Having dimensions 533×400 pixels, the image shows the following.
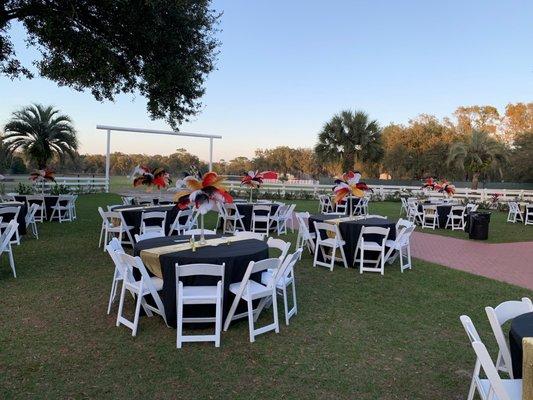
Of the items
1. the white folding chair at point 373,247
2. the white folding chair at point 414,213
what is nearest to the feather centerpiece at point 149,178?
the white folding chair at point 373,247

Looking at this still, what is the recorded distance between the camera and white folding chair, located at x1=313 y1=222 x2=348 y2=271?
23.7 ft

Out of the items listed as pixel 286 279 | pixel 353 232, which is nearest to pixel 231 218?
pixel 353 232

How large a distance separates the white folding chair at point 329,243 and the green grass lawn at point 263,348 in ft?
3.35

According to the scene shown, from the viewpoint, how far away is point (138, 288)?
423 cm

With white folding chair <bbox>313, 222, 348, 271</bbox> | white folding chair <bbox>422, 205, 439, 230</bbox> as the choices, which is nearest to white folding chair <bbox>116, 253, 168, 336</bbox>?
white folding chair <bbox>313, 222, 348, 271</bbox>

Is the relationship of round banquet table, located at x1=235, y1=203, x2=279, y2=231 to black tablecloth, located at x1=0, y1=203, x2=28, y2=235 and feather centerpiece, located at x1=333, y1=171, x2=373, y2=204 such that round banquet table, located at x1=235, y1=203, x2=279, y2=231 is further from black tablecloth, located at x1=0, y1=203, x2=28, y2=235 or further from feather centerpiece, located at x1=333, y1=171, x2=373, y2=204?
black tablecloth, located at x1=0, y1=203, x2=28, y2=235

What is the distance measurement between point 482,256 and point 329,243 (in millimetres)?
3979

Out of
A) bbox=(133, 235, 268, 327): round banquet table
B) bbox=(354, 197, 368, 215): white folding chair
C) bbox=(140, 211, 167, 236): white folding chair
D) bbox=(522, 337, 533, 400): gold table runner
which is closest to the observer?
bbox=(522, 337, 533, 400): gold table runner

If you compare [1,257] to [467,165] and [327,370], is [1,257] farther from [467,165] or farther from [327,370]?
[467,165]

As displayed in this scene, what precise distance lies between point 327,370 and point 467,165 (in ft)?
91.2

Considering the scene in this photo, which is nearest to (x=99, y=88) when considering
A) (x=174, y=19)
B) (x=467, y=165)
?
(x=174, y=19)

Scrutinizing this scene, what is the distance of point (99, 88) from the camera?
1053cm

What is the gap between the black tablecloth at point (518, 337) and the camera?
2496mm

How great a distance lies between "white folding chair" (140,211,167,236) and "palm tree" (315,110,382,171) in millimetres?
17514
